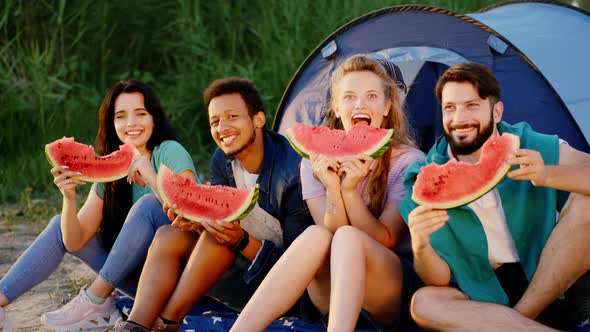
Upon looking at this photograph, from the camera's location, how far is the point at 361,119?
403cm

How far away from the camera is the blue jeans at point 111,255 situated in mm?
4262

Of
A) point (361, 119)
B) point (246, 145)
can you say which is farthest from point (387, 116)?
point (246, 145)

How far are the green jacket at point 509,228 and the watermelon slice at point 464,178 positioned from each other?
203 mm

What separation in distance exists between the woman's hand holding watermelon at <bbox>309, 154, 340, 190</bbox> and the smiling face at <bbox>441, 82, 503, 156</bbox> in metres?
0.51

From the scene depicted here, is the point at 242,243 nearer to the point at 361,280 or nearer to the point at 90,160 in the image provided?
the point at 361,280

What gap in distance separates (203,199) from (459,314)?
4.33 feet

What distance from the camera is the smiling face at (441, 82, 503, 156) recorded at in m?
3.64

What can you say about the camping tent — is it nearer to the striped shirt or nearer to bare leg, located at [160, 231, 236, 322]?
the striped shirt

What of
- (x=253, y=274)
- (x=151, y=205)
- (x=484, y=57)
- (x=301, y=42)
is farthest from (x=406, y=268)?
(x=301, y=42)

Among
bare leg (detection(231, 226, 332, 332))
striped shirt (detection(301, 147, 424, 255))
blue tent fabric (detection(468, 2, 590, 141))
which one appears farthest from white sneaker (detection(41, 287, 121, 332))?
blue tent fabric (detection(468, 2, 590, 141))

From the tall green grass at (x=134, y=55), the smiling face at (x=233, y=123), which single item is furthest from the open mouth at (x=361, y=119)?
the tall green grass at (x=134, y=55)

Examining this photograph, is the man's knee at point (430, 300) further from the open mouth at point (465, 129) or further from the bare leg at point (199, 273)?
the bare leg at point (199, 273)

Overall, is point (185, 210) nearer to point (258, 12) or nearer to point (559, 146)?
point (559, 146)

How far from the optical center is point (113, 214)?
4.57 meters
